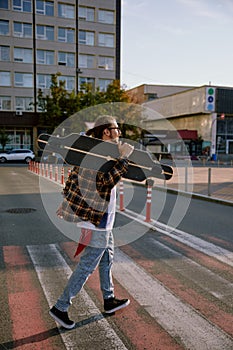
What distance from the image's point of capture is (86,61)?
48812 mm

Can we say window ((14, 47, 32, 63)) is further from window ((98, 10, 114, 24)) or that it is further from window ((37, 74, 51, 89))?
window ((98, 10, 114, 24))

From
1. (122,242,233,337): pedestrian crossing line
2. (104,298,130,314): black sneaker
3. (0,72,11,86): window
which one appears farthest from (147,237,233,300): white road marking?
(0,72,11,86): window

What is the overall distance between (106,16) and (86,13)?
9.19 feet

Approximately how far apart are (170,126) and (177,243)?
5127 cm

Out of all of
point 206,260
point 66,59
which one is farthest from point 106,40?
point 206,260

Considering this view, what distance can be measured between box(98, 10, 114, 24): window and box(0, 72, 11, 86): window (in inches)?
574

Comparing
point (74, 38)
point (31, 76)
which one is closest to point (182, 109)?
point (74, 38)

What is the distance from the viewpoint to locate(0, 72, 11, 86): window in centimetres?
4616

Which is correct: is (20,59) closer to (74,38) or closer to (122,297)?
(74,38)

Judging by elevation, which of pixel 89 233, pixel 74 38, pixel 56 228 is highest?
pixel 74 38

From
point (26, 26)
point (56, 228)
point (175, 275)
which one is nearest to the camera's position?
point (175, 275)

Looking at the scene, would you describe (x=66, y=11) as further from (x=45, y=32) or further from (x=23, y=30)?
(x=23, y=30)

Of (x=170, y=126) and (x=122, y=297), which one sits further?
(x=170, y=126)

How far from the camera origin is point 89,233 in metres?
3.43
